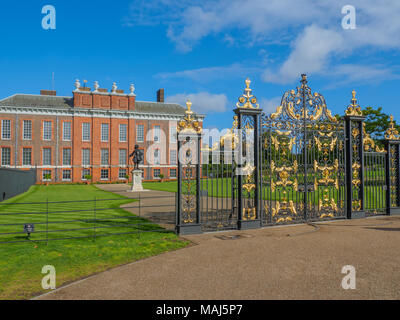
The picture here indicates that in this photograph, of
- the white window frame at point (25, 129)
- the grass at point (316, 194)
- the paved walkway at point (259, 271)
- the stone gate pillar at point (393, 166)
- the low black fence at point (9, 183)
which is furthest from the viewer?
the white window frame at point (25, 129)

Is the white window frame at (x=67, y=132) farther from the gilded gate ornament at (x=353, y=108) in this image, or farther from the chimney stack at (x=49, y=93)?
the gilded gate ornament at (x=353, y=108)

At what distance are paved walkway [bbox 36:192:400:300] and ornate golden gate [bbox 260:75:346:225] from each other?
2.22m

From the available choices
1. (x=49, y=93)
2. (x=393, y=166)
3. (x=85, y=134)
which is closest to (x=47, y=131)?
(x=85, y=134)

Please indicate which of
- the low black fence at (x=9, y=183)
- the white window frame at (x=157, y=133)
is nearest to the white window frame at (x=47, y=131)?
the white window frame at (x=157, y=133)

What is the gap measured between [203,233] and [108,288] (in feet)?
15.3

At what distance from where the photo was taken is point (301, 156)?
36.4 ft

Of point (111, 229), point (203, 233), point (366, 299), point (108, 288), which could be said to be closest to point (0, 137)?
point (111, 229)

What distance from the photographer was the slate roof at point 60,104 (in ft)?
132

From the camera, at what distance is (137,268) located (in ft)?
19.3

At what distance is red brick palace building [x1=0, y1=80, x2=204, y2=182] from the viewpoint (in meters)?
39.4

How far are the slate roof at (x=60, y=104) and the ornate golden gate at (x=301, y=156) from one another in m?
34.9

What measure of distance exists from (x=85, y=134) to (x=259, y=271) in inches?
1612

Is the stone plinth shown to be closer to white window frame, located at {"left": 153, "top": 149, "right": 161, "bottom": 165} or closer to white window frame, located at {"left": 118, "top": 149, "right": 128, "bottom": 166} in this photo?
white window frame, located at {"left": 118, "top": 149, "right": 128, "bottom": 166}

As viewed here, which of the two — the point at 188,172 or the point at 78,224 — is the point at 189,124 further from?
the point at 78,224
